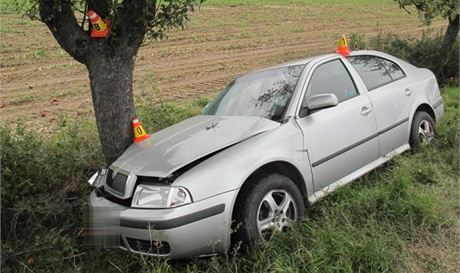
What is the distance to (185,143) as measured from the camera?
4.21m

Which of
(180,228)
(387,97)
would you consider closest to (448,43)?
(387,97)

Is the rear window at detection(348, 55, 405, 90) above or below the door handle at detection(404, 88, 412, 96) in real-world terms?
above

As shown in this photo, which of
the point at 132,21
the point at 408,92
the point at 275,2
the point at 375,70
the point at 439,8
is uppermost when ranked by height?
the point at 132,21

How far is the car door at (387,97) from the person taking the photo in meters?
5.18

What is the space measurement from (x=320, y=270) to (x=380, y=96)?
2329 millimetres

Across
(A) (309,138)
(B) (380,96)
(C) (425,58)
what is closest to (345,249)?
(A) (309,138)

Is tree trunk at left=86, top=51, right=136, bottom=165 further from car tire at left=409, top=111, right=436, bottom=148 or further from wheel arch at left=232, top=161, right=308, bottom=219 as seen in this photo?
car tire at left=409, top=111, right=436, bottom=148

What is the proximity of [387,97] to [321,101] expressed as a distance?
1204mm

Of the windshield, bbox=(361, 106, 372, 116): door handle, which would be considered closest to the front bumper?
the windshield

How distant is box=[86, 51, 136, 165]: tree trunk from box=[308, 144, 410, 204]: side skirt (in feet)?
6.21

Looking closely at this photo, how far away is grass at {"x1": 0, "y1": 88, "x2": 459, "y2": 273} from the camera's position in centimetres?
368

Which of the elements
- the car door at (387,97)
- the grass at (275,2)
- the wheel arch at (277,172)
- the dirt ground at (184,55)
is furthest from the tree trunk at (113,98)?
the grass at (275,2)

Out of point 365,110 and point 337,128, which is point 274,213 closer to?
point 337,128

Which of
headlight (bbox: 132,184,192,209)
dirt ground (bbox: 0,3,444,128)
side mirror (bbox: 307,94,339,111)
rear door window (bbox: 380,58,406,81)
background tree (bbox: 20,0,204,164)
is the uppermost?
background tree (bbox: 20,0,204,164)
